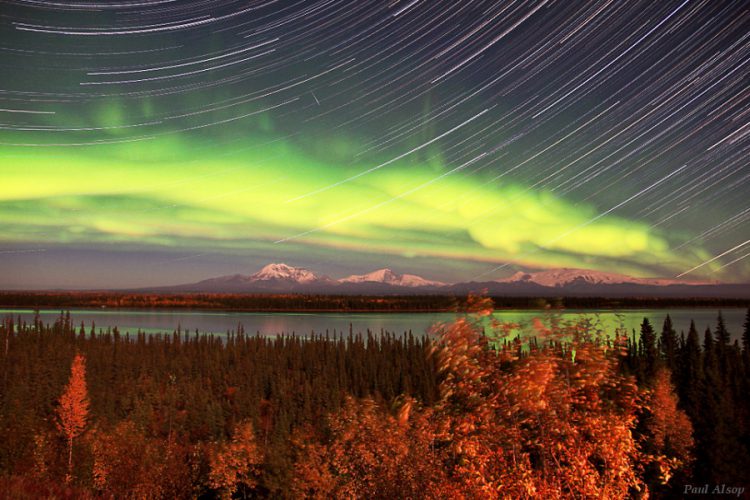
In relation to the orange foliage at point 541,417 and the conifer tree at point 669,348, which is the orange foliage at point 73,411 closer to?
the orange foliage at point 541,417

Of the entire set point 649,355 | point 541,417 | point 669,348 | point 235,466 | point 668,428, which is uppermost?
point 541,417

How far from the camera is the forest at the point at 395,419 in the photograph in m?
20.3

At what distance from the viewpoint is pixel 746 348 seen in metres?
119

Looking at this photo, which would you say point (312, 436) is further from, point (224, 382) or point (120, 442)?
point (224, 382)

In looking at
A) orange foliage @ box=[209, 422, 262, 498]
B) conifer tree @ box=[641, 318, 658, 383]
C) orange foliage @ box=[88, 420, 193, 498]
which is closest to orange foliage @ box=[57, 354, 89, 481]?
orange foliage @ box=[88, 420, 193, 498]

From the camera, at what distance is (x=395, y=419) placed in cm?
7169

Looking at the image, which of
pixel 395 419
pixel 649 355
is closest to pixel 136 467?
pixel 395 419

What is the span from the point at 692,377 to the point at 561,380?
97737 millimetres

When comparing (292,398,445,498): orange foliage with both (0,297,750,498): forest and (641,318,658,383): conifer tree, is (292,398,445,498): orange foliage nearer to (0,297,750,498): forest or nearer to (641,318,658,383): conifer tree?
(0,297,750,498): forest

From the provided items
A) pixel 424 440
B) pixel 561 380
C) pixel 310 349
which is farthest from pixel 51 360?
pixel 561 380

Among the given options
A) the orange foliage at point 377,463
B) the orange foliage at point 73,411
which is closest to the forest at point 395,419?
the orange foliage at point 377,463

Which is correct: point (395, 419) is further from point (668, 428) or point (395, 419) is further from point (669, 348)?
point (669, 348)

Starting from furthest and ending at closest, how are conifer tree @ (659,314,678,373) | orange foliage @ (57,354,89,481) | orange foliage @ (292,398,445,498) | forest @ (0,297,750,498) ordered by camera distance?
conifer tree @ (659,314,678,373)
orange foliage @ (57,354,89,481)
orange foliage @ (292,398,445,498)
forest @ (0,297,750,498)

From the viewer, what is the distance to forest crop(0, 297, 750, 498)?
2030 cm
